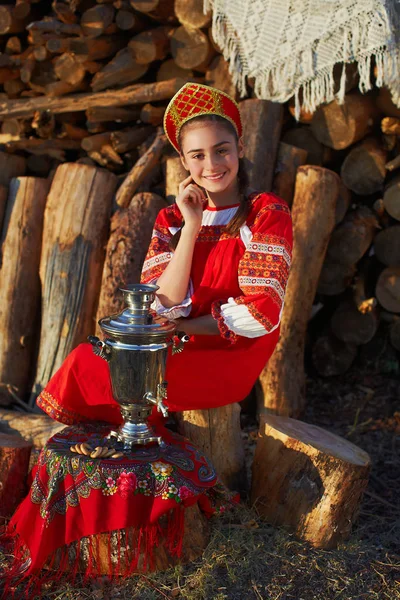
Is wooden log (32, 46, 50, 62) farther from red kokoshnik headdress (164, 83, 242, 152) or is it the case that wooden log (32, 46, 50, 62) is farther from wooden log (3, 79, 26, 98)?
red kokoshnik headdress (164, 83, 242, 152)

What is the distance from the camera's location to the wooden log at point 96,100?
4.07 metres

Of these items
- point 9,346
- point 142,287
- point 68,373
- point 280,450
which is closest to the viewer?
point 142,287

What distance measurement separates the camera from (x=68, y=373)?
8.77 ft

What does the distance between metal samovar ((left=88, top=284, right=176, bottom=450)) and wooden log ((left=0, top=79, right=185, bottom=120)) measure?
79.0 inches

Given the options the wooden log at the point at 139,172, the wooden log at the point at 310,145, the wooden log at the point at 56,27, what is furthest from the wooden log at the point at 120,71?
the wooden log at the point at 310,145

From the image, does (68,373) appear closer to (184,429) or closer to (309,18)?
(184,429)

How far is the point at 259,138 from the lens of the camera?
12.6 feet

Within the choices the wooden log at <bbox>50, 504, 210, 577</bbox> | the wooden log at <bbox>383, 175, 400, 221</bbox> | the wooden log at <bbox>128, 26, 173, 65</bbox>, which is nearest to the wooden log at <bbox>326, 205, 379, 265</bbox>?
the wooden log at <bbox>383, 175, 400, 221</bbox>

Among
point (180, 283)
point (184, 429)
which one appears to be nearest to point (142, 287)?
point (180, 283)

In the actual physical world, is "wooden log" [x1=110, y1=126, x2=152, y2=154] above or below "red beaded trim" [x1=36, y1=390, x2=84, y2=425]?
above

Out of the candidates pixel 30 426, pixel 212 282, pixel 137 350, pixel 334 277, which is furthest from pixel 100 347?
pixel 334 277

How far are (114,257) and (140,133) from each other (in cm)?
89

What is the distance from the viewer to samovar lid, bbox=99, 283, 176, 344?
2.36 meters

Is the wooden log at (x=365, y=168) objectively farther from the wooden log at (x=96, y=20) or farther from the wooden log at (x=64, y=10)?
the wooden log at (x=64, y=10)
